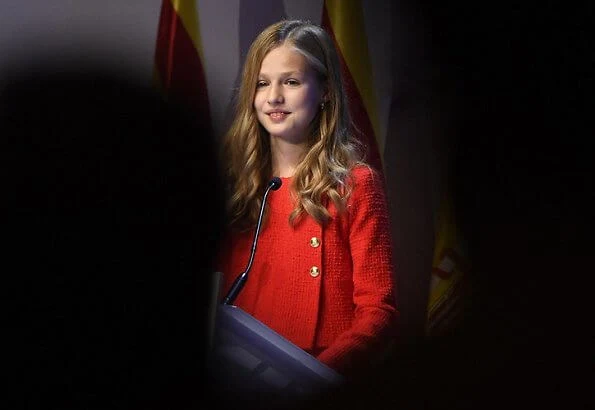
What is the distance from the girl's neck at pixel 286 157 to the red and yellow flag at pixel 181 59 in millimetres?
160

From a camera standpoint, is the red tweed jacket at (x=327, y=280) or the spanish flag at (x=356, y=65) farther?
the spanish flag at (x=356, y=65)

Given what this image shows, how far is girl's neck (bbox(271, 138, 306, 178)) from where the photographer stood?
1.36 metres

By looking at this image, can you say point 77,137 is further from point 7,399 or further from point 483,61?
point 483,61

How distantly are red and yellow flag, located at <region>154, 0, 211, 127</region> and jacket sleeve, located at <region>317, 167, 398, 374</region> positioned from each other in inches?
12.7

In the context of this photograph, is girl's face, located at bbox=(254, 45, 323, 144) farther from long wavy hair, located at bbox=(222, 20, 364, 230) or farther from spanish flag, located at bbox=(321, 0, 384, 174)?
spanish flag, located at bbox=(321, 0, 384, 174)

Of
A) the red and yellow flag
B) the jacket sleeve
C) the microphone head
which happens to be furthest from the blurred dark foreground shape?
the jacket sleeve

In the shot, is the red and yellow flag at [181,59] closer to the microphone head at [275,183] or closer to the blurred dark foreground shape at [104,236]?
the blurred dark foreground shape at [104,236]

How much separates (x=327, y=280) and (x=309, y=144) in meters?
0.23

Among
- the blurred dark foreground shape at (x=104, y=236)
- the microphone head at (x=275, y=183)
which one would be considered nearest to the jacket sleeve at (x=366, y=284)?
the microphone head at (x=275, y=183)

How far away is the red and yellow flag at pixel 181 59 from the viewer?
4.84ft

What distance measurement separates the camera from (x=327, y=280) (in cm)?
133

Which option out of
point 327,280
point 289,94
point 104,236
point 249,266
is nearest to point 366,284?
point 327,280

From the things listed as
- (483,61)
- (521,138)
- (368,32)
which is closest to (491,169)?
(521,138)

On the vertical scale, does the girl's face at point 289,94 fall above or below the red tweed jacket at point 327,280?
above
